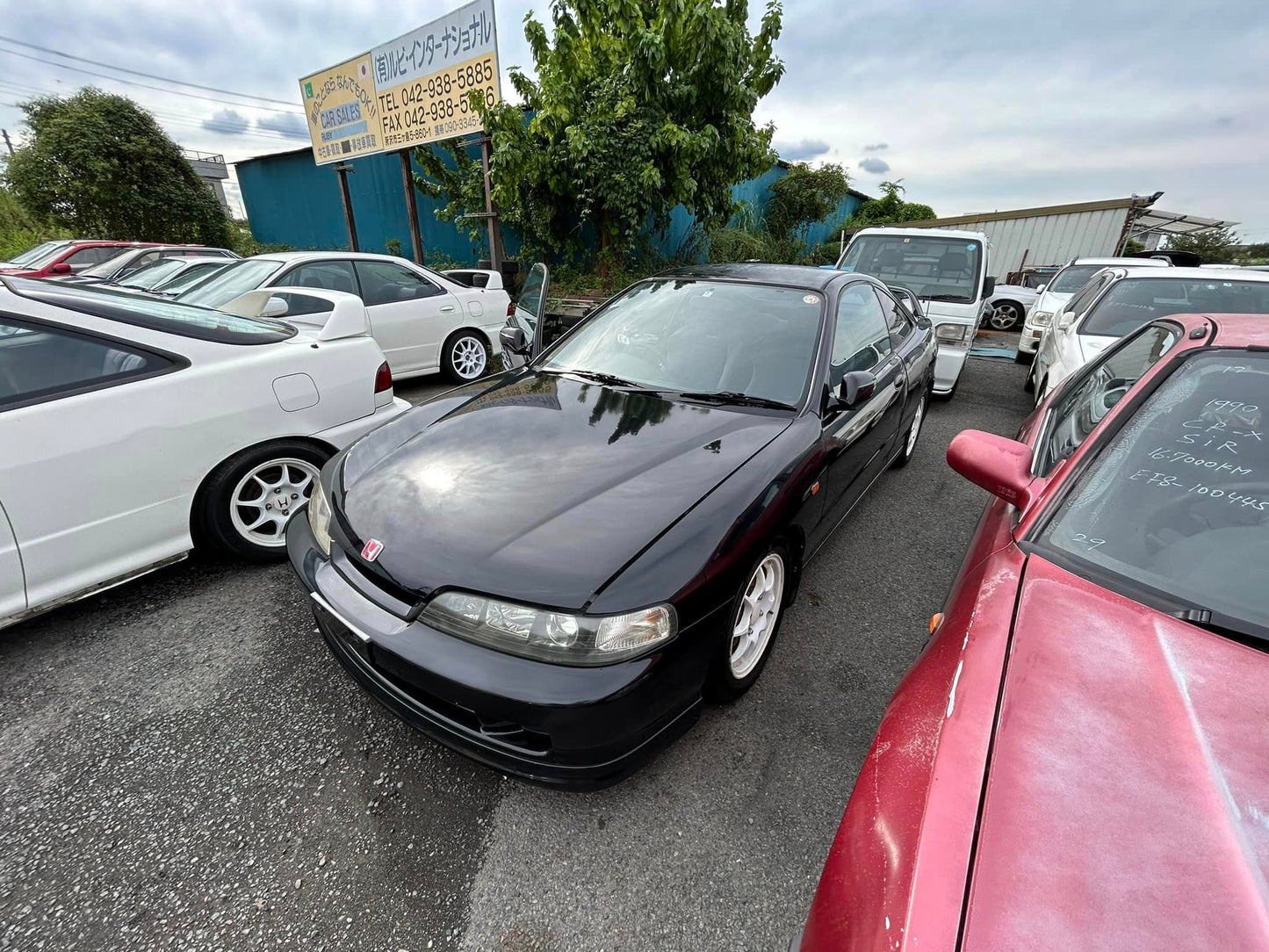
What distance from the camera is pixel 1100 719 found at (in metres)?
0.93

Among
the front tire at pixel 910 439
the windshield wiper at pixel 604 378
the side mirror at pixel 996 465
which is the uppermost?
the windshield wiper at pixel 604 378

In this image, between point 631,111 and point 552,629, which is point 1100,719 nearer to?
point 552,629

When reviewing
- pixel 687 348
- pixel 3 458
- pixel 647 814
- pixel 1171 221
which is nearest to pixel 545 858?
pixel 647 814

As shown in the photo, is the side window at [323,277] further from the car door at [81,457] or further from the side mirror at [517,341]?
the car door at [81,457]

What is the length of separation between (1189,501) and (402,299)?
5.82 metres

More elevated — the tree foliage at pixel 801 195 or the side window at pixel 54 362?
the tree foliage at pixel 801 195

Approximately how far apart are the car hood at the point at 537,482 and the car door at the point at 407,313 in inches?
134

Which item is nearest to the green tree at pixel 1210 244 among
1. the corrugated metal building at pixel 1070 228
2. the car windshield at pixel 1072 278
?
the corrugated metal building at pixel 1070 228

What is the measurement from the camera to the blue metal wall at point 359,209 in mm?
12141

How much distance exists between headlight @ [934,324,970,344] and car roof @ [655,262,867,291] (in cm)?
271

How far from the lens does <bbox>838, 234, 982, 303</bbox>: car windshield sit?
566 cm

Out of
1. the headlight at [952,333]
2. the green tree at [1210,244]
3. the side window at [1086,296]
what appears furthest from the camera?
the green tree at [1210,244]

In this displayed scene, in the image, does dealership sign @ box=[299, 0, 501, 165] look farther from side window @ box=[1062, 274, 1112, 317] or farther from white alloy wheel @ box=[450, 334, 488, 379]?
side window @ box=[1062, 274, 1112, 317]

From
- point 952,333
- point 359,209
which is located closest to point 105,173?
point 359,209
